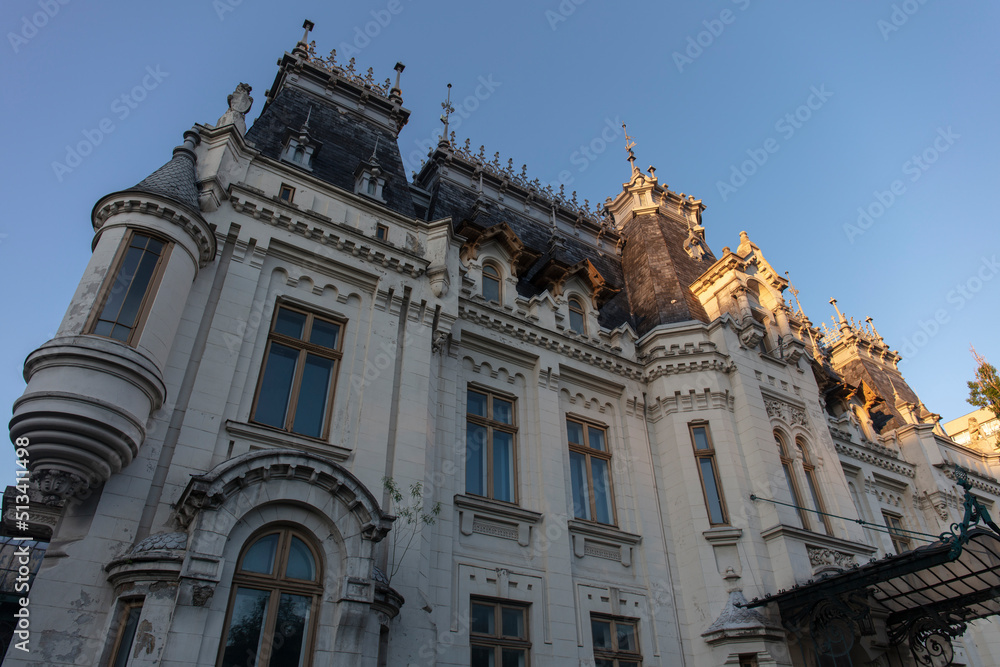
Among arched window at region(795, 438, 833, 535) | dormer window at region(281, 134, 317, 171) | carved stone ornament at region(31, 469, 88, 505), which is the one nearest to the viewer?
carved stone ornament at region(31, 469, 88, 505)

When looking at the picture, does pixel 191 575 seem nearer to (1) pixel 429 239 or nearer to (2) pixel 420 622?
(2) pixel 420 622

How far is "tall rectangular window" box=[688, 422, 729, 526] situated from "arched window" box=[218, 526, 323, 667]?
10100 millimetres

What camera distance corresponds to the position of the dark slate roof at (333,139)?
1673 cm

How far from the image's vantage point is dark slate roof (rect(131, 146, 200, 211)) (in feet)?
39.8

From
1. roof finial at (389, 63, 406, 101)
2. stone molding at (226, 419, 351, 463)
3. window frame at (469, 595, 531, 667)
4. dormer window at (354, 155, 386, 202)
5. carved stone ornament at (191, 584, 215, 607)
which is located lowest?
carved stone ornament at (191, 584, 215, 607)

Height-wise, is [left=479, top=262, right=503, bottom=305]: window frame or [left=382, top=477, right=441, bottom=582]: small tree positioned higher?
[left=479, top=262, right=503, bottom=305]: window frame

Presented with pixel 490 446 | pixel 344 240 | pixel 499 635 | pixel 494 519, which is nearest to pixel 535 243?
pixel 490 446

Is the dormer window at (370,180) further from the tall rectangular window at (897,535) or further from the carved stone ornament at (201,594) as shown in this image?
the tall rectangular window at (897,535)

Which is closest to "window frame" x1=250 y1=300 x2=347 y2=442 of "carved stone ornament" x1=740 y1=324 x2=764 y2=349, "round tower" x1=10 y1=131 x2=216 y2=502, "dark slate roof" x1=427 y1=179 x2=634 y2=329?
"round tower" x1=10 y1=131 x2=216 y2=502

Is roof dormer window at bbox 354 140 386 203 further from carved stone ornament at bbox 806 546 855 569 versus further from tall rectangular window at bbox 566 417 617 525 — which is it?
carved stone ornament at bbox 806 546 855 569

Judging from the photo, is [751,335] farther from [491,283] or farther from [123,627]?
[123,627]

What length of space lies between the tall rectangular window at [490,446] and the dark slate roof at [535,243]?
4.01 m

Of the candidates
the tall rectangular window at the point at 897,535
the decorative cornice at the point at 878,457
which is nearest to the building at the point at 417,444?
the tall rectangular window at the point at 897,535

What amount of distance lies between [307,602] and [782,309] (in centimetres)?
1747
